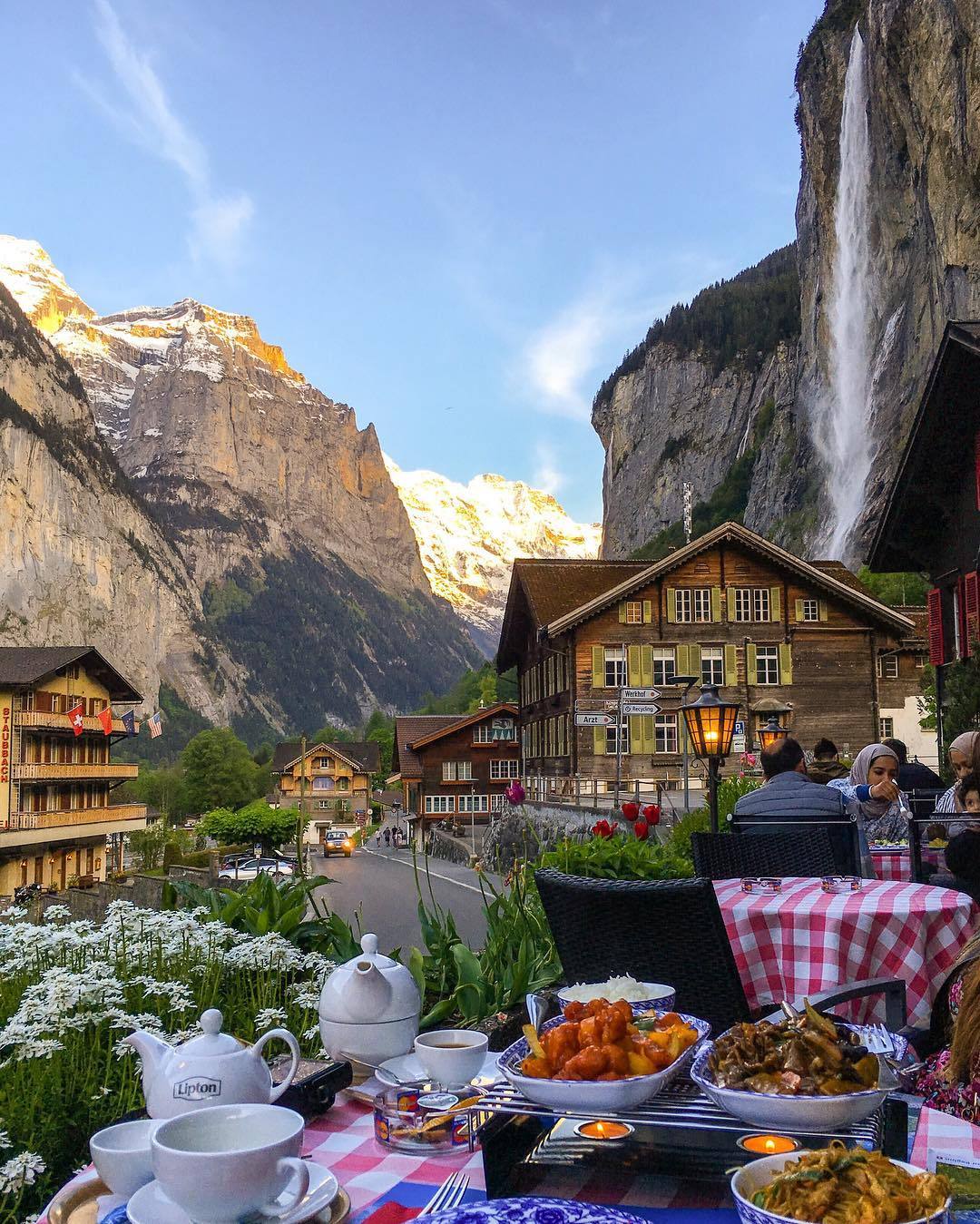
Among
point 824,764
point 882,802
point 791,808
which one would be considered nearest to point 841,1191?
point 791,808

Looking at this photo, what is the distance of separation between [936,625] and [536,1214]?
24027 millimetres

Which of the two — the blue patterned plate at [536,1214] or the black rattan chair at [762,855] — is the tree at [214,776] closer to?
the black rattan chair at [762,855]

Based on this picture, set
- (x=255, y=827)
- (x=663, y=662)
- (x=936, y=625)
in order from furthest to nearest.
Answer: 1. (x=255, y=827)
2. (x=663, y=662)
3. (x=936, y=625)

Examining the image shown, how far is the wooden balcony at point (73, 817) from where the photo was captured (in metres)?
42.7

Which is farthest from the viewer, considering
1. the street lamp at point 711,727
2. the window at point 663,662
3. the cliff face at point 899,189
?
the cliff face at point 899,189

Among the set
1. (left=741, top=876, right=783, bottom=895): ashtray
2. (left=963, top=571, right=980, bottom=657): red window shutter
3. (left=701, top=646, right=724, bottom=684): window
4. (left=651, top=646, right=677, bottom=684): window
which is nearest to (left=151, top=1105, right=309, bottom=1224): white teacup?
(left=741, top=876, right=783, bottom=895): ashtray

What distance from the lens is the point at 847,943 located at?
4.56m

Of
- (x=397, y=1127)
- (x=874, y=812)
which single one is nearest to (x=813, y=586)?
(x=874, y=812)

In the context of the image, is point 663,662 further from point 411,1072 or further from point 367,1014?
point 411,1072

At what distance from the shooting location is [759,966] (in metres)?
4.73

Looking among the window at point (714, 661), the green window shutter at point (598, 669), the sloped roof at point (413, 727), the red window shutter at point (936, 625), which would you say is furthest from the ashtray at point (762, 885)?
the sloped roof at point (413, 727)

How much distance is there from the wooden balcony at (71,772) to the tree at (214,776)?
4123 centimetres

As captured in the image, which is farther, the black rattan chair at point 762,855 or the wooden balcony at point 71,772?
the wooden balcony at point 71,772

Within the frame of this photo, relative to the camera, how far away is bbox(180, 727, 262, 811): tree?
95625 mm
